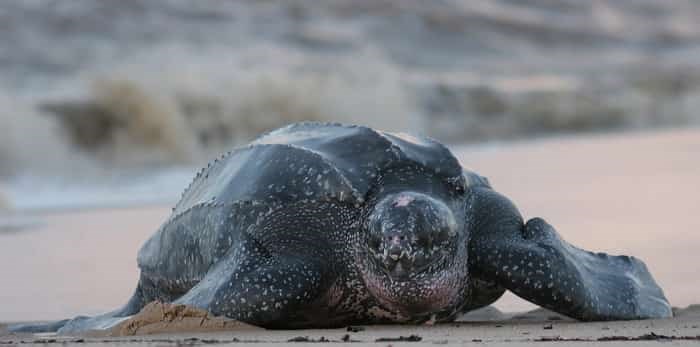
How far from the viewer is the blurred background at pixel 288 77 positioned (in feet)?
44.7

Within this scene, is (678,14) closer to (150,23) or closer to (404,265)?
(150,23)

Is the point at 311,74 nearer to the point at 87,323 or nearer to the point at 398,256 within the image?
the point at 87,323

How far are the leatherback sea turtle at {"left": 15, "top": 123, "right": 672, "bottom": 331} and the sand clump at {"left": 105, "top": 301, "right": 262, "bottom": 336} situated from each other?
0.04 m

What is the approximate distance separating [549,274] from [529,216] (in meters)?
3.34

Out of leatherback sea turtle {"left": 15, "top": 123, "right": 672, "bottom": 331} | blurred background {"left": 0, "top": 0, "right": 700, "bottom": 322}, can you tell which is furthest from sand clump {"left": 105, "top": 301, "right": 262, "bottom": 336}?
blurred background {"left": 0, "top": 0, "right": 700, "bottom": 322}

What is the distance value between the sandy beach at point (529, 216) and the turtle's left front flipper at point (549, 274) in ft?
0.28

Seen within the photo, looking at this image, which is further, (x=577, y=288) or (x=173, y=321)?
(x=577, y=288)

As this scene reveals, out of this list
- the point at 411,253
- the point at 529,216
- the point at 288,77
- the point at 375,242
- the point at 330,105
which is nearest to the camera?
the point at 411,253

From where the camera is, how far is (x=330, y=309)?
3.82 metres

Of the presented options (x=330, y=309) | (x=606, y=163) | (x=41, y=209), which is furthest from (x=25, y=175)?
(x=330, y=309)

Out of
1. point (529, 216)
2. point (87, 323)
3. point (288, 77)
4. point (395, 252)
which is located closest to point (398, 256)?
point (395, 252)

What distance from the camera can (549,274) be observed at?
3.86m

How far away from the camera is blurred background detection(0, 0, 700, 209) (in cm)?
1362

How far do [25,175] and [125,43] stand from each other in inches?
392
